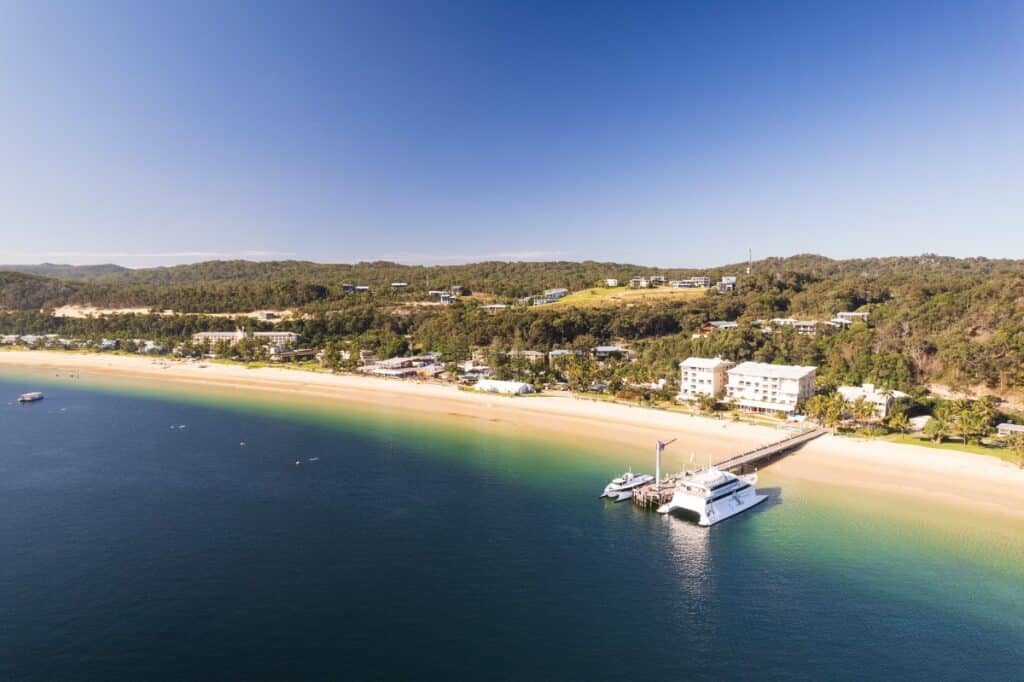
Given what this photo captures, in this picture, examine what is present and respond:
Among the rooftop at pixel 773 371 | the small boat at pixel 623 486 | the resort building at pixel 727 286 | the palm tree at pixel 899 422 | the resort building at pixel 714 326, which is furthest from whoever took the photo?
the resort building at pixel 727 286

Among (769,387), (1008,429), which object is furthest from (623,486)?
(1008,429)

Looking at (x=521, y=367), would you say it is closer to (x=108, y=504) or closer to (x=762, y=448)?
(x=762, y=448)

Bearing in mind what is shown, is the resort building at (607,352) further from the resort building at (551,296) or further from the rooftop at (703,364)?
the resort building at (551,296)

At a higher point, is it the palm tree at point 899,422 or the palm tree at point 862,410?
the palm tree at point 862,410

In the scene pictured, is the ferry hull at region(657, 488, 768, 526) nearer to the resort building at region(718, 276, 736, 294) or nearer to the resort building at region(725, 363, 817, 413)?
the resort building at region(725, 363, 817, 413)

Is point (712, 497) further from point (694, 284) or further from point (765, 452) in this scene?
point (694, 284)

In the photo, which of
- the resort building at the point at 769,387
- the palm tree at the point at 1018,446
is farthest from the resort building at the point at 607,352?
the palm tree at the point at 1018,446

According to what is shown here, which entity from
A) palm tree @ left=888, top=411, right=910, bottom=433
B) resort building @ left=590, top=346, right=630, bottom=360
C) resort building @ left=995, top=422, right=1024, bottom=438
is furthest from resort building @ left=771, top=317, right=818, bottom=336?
resort building @ left=995, top=422, right=1024, bottom=438
